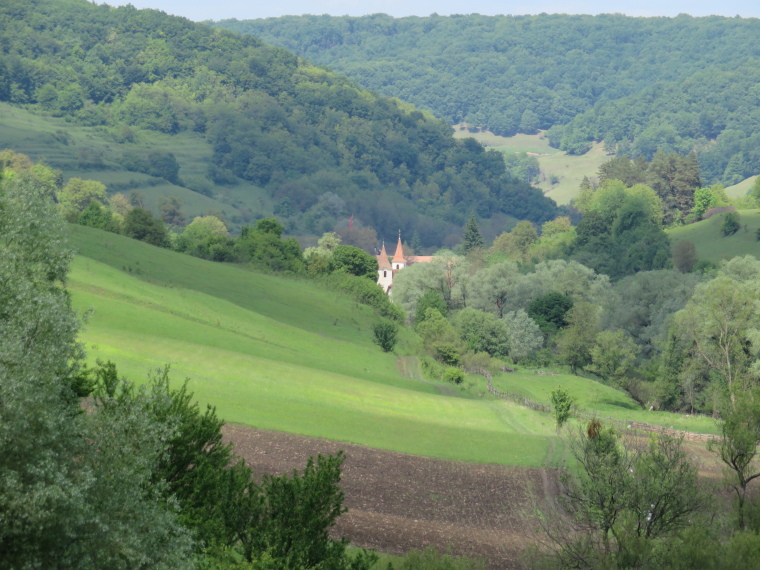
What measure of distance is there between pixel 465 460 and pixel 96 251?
141ft

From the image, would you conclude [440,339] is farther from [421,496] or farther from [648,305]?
[421,496]

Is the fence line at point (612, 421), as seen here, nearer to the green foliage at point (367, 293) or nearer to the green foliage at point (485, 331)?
the green foliage at point (485, 331)

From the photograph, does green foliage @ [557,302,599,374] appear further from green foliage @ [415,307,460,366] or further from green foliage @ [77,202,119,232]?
green foliage @ [77,202,119,232]

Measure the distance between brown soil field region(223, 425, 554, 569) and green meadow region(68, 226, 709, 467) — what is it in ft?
6.75

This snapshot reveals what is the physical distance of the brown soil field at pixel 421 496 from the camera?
88.3 ft

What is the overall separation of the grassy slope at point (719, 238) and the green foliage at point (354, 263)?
147ft

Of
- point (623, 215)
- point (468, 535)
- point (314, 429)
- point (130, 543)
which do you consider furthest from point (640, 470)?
point (623, 215)

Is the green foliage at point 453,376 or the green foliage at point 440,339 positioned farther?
the green foliage at point 440,339

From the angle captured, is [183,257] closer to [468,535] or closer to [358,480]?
[358,480]

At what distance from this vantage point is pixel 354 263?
114 m

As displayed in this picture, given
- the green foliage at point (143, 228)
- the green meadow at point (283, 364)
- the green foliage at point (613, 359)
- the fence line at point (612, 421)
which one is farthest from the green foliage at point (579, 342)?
the green foliage at point (143, 228)

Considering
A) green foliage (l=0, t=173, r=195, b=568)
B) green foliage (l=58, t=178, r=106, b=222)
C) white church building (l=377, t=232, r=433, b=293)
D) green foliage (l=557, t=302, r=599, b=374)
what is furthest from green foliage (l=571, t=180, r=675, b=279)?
green foliage (l=0, t=173, r=195, b=568)

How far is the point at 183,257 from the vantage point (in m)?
83.5

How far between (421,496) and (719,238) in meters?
114
